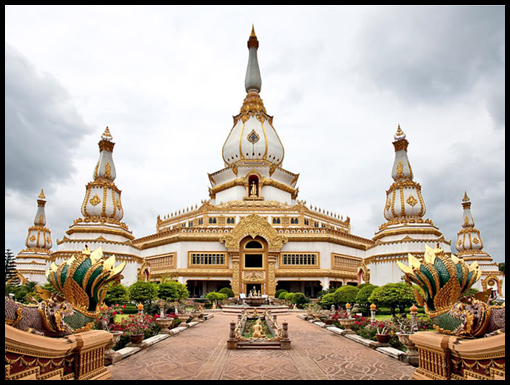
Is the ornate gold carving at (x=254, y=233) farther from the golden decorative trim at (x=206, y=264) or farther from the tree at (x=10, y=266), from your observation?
the tree at (x=10, y=266)

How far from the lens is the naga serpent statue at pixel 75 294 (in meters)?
6.38

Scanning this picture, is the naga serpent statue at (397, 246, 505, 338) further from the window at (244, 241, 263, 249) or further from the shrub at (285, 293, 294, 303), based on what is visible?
the window at (244, 241, 263, 249)

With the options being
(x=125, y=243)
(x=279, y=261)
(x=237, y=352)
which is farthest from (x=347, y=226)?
(x=237, y=352)

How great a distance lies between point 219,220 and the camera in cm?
4659

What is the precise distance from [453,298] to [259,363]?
5696 mm

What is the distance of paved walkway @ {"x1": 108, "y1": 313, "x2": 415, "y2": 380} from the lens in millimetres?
9062

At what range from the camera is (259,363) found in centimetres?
1060

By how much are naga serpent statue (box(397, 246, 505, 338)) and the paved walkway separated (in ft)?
9.07

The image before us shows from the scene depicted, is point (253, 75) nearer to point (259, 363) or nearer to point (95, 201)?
point (95, 201)

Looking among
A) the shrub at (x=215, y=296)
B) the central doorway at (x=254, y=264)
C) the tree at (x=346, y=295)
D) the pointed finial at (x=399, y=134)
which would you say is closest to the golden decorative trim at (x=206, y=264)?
the central doorway at (x=254, y=264)

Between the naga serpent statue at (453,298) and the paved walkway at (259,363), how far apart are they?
2.76 metres

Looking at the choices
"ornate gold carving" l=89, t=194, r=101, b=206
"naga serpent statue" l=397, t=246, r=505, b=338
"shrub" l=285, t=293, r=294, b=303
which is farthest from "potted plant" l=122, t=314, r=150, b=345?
"ornate gold carving" l=89, t=194, r=101, b=206
